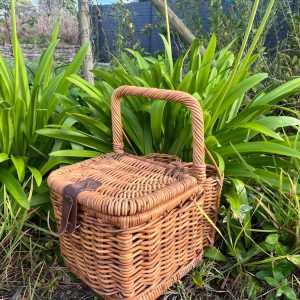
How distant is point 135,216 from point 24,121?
0.87m

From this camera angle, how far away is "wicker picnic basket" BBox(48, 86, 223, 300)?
991 mm

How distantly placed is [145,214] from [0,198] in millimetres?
777

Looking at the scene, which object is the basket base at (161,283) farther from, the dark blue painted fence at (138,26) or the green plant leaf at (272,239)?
the dark blue painted fence at (138,26)

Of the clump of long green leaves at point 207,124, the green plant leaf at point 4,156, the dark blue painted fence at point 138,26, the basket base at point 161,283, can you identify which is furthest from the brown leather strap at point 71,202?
the dark blue painted fence at point 138,26

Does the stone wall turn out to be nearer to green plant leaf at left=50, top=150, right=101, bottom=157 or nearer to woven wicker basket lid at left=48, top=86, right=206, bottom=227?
green plant leaf at left=50, top=150, right=101, bottom=157

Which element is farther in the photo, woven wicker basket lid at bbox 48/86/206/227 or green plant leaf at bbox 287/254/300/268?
green plant leaf at bbox 287/254/300/268

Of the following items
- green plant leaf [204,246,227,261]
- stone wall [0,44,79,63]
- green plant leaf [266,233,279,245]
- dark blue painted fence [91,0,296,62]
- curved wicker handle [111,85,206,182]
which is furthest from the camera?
stone wall [0,44,79,63]

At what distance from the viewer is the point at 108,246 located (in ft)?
3.34

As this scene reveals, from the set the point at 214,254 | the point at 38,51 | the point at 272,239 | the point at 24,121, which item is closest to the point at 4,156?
the point at 24,121

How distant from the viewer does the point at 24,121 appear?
155cm

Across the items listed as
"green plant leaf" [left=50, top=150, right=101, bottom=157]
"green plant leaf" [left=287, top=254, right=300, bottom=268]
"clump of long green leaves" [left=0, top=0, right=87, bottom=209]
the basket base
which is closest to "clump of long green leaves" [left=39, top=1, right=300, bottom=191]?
"green plant leaf" [left=50, top=150, right=101, bottom=157]

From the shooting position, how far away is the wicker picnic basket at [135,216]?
0.99 meters

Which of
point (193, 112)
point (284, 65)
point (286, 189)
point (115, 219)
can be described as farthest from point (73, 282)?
point (284, 65)

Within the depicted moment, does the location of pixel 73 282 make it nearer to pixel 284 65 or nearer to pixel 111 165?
pixel 111 165
